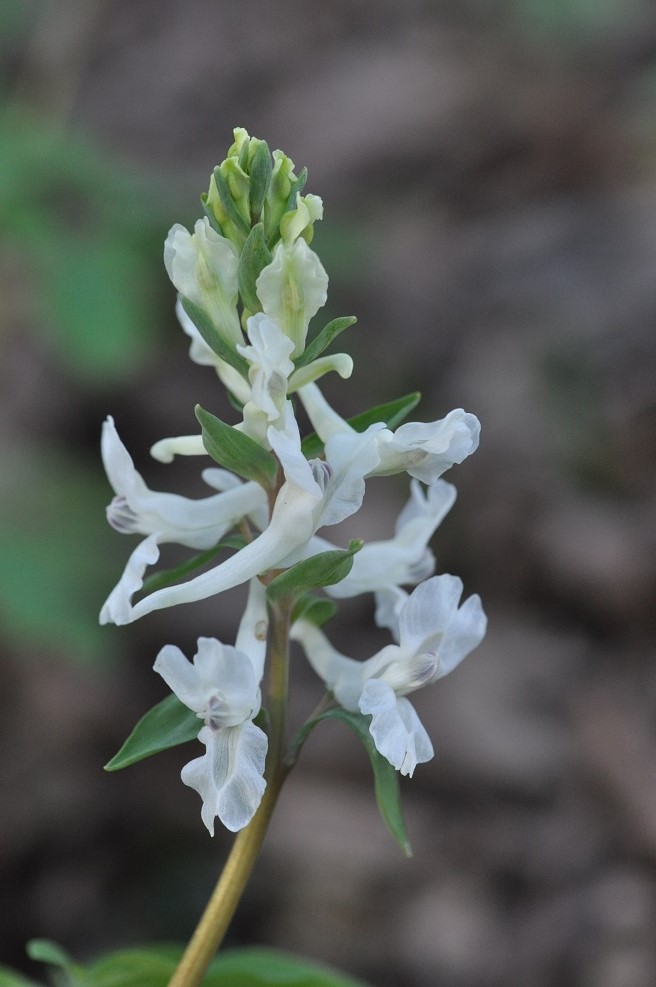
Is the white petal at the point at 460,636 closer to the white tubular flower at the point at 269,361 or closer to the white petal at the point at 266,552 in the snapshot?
the white petal at the point at 266,552

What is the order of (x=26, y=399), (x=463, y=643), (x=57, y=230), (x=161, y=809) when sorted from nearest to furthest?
1. (x=463, y=643)
2. (x=57, y=230)
3. (x=161, y=809)
4. (x=26, y=399)

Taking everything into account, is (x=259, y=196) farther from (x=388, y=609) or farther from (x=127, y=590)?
(x=388, y=609)

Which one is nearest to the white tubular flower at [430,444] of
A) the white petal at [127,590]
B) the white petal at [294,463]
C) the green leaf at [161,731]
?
the white petal at [294,463]

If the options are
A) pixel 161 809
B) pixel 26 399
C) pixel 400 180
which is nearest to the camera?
pixel 161 809

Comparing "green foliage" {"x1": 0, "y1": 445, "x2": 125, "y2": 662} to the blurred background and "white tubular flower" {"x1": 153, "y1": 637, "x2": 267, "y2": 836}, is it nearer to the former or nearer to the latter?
the blurred background

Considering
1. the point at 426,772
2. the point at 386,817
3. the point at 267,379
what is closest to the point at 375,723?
the point at 386,817

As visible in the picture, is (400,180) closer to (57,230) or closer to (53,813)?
(57,230)

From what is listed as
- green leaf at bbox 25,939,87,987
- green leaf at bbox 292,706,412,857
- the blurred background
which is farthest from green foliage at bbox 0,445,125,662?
green leaf at bbox 292,706,412,857
